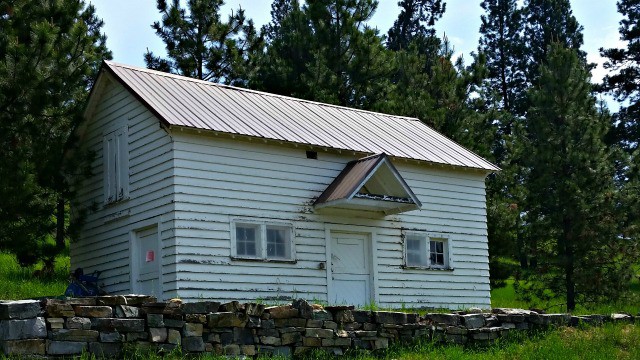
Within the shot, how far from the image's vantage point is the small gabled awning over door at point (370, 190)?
18141 mm

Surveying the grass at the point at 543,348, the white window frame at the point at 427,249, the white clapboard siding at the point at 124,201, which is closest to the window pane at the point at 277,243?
the white clapboard siding at the point at 124,201

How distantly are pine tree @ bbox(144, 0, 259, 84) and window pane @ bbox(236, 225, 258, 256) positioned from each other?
46.3ft

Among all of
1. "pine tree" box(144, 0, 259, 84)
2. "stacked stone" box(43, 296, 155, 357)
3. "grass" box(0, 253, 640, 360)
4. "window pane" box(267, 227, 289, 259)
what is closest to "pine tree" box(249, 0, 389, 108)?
"pine tree" box(144, 0, 259, 84)

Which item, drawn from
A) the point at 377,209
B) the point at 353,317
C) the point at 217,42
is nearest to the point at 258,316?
the point at 353,317

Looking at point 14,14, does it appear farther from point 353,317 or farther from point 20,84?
point 353,317

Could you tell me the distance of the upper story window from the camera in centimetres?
1838

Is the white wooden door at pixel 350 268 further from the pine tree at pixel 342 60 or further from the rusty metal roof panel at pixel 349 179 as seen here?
the pine tree at pixel 342 60

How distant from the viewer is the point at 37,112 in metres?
18.4

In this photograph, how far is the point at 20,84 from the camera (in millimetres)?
17891

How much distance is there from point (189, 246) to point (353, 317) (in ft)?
14.1

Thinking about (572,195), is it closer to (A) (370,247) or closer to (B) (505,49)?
(A) (370,247)

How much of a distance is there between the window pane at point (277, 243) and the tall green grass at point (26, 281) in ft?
17.4

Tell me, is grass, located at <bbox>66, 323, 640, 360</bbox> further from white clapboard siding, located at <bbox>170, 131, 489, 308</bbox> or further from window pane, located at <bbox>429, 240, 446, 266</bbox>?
window pane, located at <bbox>429, 240, 446, 266</bbox>

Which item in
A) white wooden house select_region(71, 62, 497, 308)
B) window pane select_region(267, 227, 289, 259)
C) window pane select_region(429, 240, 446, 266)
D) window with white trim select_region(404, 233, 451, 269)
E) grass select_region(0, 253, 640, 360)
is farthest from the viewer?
window pane select_region(429, 240, 446, 266)
